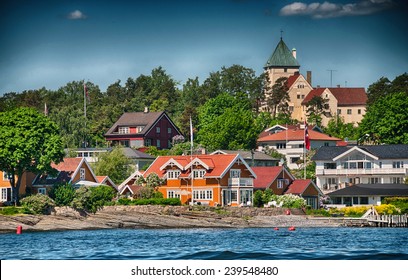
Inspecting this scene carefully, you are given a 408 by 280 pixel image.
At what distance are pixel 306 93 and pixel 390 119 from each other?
1042 inches

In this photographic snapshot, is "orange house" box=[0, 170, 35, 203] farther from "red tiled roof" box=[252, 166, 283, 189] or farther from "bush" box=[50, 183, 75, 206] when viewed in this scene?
"red tiled roof" box=[252, 166, 283, 189]

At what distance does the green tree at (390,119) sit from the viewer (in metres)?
63.6

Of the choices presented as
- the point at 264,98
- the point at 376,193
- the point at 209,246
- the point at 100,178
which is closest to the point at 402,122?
the point at 376,193

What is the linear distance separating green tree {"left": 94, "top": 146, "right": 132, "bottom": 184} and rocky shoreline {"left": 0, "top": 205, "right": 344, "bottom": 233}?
10.5 meters

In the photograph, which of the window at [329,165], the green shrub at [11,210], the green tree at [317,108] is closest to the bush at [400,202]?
the window at [329,165]

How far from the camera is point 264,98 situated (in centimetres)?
9031

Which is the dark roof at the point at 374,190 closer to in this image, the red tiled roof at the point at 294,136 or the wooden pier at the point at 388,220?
the wooden pier at the point at 388,220

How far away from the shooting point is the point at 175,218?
4997 cm

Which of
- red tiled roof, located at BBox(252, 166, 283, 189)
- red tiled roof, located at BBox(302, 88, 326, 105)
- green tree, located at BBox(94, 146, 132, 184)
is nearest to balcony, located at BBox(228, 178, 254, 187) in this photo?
red tiled roof, located at BBox(252, 166, 283, 189)

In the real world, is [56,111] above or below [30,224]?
above

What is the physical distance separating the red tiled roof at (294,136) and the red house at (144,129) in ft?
24.7

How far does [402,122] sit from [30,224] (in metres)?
27.9
